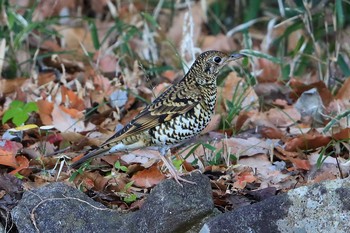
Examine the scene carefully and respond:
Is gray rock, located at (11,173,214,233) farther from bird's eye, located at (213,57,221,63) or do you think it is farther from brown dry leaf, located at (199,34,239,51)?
brown dry leaf, located at (199,34,239,51)

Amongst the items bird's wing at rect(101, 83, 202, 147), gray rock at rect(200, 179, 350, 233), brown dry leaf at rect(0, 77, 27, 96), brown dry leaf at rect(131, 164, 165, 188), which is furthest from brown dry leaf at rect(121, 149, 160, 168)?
brown dry leaf at rect(0, 77, 27, 96)

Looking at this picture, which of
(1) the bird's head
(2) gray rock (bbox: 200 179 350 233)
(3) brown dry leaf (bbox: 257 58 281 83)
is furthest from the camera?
(3) brown dry leaf (bbox: 257 58 281 83)

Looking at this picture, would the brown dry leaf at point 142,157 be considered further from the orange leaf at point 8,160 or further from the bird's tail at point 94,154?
the orange leaf at point 8,160

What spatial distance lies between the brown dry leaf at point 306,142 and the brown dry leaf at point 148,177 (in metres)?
1.19

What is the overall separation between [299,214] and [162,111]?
1.42 m

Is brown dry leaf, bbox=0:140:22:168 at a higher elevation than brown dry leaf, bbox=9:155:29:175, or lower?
higher

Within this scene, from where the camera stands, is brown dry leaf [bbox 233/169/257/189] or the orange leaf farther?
the orange leaf

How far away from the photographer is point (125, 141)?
6125 mm

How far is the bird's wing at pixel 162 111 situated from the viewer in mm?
6082

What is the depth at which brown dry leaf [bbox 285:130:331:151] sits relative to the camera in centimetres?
691

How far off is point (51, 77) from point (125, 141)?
2.43 meters

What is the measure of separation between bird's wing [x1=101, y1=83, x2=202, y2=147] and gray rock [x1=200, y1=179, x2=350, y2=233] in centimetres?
113

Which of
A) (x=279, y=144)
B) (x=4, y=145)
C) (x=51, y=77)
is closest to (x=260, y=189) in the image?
(x=279, y=144)

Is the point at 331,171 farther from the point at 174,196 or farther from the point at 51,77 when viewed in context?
the point at 51,77
